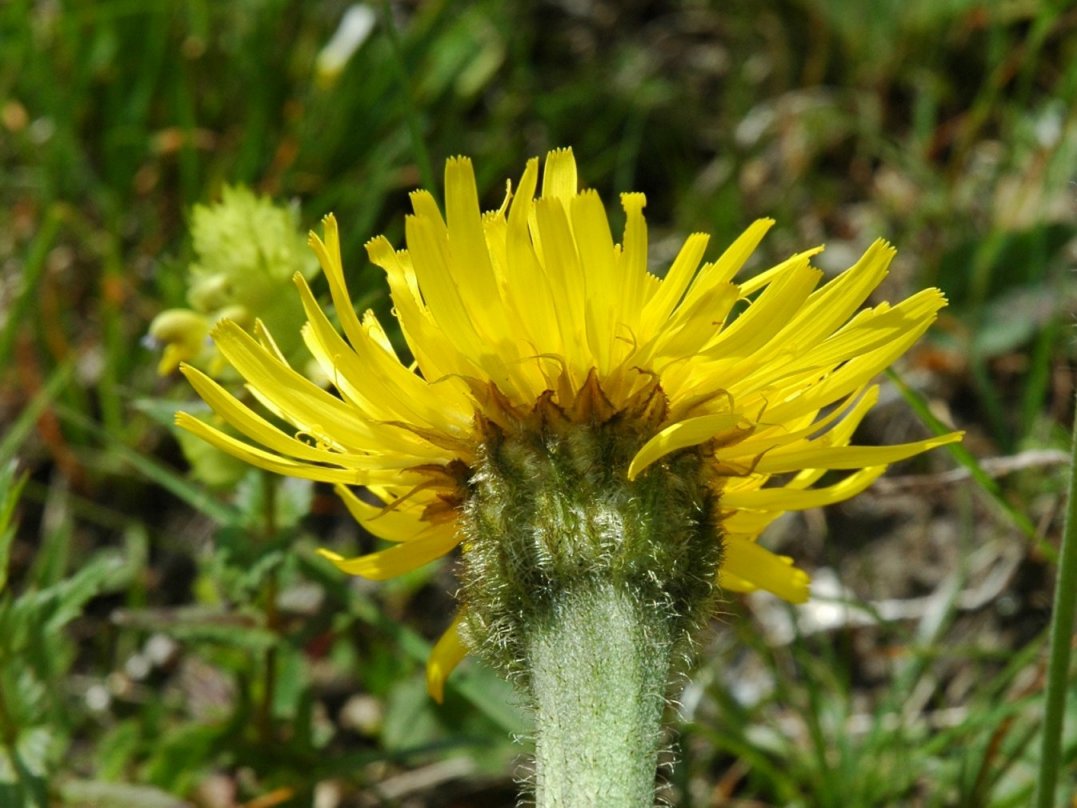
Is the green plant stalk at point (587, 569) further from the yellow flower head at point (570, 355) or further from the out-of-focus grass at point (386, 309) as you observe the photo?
the out-of-focus grass at point (386, 309)

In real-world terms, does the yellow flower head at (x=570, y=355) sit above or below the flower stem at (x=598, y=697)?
above

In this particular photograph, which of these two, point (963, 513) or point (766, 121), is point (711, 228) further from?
point (963, 513)

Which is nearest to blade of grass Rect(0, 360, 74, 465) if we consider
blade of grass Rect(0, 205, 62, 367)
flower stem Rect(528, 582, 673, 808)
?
blade of grass Rect(0, 205, 62, 367)

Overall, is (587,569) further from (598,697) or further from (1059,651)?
(1059,651)

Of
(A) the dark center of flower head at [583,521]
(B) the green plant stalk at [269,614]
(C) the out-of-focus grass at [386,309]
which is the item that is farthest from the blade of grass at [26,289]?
(A) the dark center of flower head at [583,521]

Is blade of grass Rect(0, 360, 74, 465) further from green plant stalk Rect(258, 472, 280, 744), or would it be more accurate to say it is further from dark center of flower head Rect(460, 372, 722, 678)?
dark center of flower head Rect(460, 372, 722, 678)

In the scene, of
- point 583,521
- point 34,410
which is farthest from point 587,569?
point 34,410
